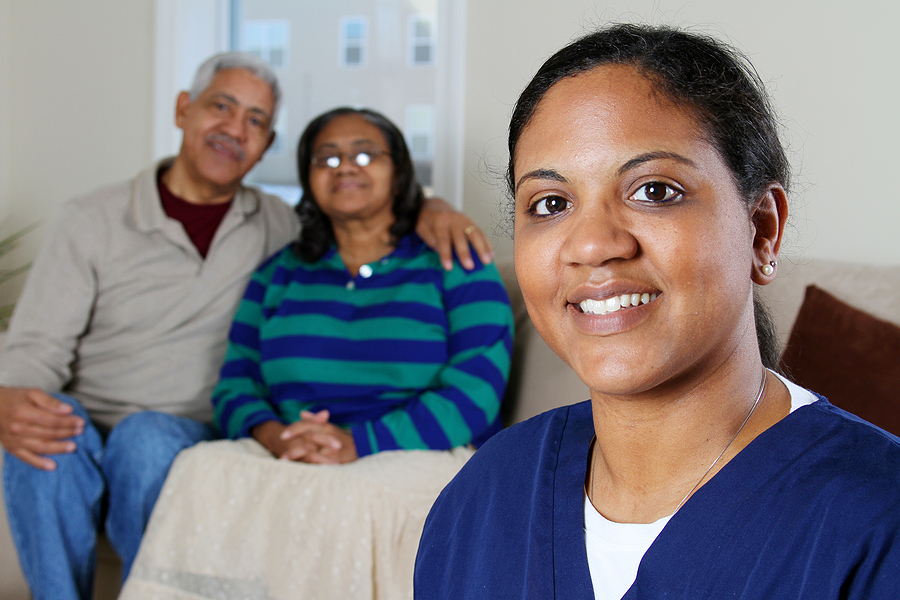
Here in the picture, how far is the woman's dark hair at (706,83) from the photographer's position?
2.52 ft

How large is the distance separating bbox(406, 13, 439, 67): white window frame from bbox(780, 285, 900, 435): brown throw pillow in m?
1.75

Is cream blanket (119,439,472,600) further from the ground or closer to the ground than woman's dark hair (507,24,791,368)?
closer to the ground

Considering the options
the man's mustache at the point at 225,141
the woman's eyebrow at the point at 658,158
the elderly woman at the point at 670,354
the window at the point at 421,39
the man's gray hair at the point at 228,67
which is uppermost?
the window at the point at 421,39

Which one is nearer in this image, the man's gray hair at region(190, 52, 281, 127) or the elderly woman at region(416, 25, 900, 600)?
the elderly woman at region(416, 25, 900, 600)

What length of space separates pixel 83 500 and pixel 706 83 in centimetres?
179

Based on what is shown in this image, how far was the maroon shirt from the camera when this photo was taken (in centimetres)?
232

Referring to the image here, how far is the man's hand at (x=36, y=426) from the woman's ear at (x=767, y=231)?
1686 mm

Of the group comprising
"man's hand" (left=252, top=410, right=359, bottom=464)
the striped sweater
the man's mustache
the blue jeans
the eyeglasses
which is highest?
the man's mustache

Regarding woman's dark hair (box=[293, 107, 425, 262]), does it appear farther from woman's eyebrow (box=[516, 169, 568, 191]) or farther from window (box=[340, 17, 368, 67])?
woman's eyebrow (box=[516, 169, 568, 191])

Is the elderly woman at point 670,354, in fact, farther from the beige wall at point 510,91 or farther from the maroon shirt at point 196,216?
the maroon shirt at point 196,216

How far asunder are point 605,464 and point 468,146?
191 cm

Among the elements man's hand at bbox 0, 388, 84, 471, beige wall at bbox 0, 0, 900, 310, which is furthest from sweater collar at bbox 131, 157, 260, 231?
beige wall at bbox 0, 0, 900, 310

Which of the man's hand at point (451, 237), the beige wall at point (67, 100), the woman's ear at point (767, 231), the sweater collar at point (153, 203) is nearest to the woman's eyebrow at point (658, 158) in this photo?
the woman's ear at point (767, 231)

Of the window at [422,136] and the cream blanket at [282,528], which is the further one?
the window at [422,136]
